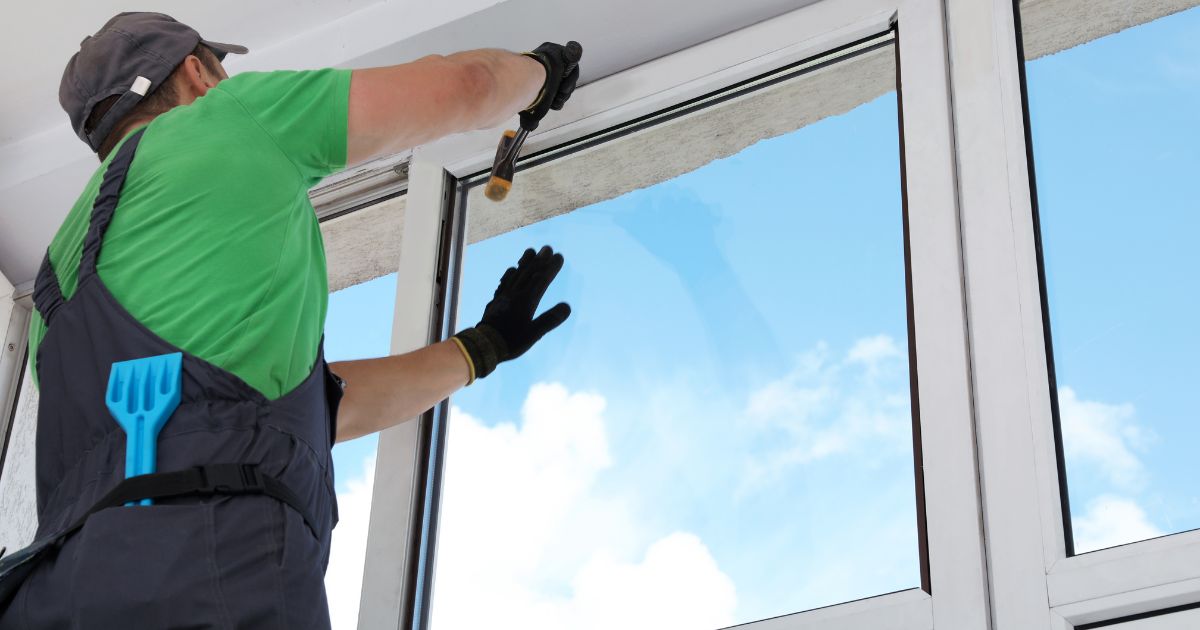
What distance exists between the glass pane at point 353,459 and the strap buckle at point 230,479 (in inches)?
21.9

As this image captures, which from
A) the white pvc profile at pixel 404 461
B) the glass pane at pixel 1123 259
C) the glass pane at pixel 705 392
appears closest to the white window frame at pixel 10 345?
the white pvc profile at pixel 404 461

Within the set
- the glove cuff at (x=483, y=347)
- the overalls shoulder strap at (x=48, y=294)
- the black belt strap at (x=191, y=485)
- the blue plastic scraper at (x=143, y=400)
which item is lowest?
the black belt strap at (x=191, y=485)

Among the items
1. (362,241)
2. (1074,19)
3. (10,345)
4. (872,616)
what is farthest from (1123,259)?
(10,345)

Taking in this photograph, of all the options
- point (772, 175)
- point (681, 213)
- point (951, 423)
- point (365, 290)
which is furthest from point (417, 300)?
point (951, 423)

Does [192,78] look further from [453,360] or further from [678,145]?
[678,145]

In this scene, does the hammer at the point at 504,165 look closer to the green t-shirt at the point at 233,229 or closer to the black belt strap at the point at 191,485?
the green t-shirt at the point at 233,229

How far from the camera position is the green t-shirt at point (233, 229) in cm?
143

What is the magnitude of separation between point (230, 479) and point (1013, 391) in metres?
0.96

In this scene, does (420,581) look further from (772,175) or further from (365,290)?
(772,175)

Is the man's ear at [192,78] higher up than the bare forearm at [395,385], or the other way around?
the man's ear at [192,78]

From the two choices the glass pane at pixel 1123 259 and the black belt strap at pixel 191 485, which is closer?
the black belt strap at pixel 191 485

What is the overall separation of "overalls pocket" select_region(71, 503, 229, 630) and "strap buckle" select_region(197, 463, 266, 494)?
33mm

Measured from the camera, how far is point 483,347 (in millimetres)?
2039

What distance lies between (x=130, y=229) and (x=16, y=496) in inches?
56.5
